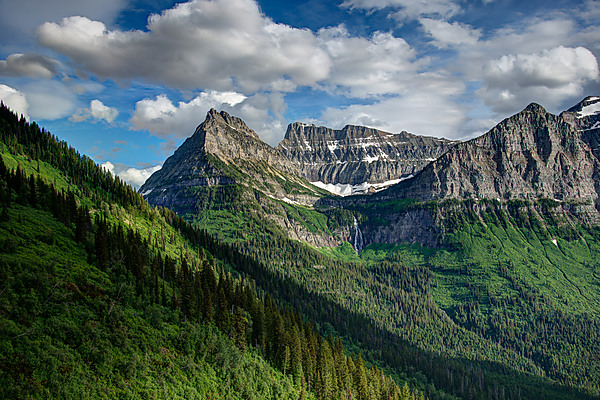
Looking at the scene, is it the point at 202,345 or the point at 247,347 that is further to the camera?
the point at 247,347

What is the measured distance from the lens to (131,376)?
60.3m

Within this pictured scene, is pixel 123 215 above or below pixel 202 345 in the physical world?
above

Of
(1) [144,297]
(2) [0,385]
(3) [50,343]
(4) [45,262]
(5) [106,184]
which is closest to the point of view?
(2) [0,385]

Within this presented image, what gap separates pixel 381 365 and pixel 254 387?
110475mm

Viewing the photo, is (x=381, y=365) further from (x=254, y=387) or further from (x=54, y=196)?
(x=54, y=196)

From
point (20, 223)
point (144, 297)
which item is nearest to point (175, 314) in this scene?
point (144, 297)

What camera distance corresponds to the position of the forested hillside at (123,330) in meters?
54.3

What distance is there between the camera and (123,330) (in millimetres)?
67938

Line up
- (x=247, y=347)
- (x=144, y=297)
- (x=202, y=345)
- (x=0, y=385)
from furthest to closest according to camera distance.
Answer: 1. (x=247, y=347)
2. (x=144, y=297)
3. (x=202, y=345)
4. (x=0, y=385)

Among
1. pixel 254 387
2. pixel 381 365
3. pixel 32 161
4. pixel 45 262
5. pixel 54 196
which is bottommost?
pixel 381 365

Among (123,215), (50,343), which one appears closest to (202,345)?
(50,343)

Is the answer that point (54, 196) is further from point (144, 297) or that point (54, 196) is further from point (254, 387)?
point (254, 387)

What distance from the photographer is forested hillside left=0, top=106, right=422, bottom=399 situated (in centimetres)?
5428

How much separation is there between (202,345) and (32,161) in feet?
451
